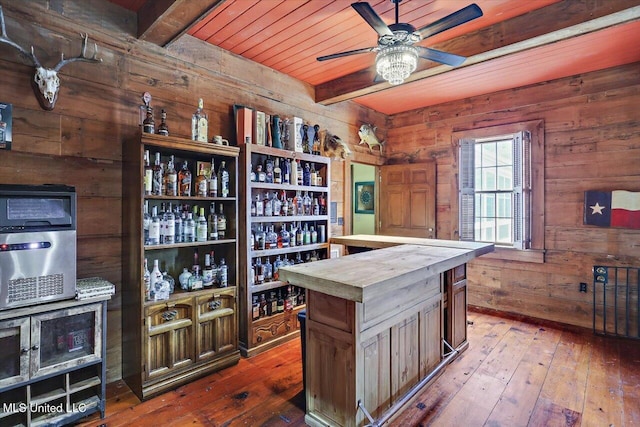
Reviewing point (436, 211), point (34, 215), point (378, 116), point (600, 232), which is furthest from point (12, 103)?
point (600, 232)

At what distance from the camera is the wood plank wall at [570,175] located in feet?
11.6

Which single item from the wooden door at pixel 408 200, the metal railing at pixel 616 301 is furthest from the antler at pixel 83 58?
the metal railing at pixel 616 301

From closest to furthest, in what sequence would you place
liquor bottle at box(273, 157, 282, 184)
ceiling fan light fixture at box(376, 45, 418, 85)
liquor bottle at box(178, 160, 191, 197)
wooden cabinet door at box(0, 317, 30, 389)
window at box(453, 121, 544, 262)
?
wooden cabinet door at box(0, 317, 30, 389), ceiling fan light fixture at box(376, 45, 418, 85), liquor bottle at box(178, 160, 191, 197), liquor bottle at box(273, 157, 282, 184), window at box(453, 121, 544, 262)

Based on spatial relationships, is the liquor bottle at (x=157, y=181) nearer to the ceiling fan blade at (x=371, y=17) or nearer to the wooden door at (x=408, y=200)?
the ceiling fan blade at (x=371, y=17)

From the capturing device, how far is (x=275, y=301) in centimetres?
335

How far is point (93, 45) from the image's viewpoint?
240cm

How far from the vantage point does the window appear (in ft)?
13.2

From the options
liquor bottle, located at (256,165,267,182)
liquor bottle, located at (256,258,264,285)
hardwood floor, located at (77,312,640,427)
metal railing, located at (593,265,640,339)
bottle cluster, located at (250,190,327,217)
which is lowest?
hardwood floor, located at (77,312,640,427)

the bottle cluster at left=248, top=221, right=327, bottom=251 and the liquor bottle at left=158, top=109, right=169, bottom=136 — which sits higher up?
the liquor bottle at left=158, top=109, right=169, bottom=136

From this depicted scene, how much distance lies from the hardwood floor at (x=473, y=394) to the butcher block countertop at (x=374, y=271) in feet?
3.11

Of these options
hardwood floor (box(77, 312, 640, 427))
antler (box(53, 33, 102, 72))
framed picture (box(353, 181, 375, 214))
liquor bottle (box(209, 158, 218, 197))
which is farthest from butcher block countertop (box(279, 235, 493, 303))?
framed picture (box(353, 181, 375, 214))

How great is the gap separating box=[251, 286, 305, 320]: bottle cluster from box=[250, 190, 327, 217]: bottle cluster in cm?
82

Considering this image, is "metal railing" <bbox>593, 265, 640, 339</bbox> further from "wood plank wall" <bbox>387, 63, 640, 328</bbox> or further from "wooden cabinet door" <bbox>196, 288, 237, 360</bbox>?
"wooden cabinet door" <bbox>196, 288, 237, 360</bbox>

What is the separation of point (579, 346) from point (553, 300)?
2.62ft
